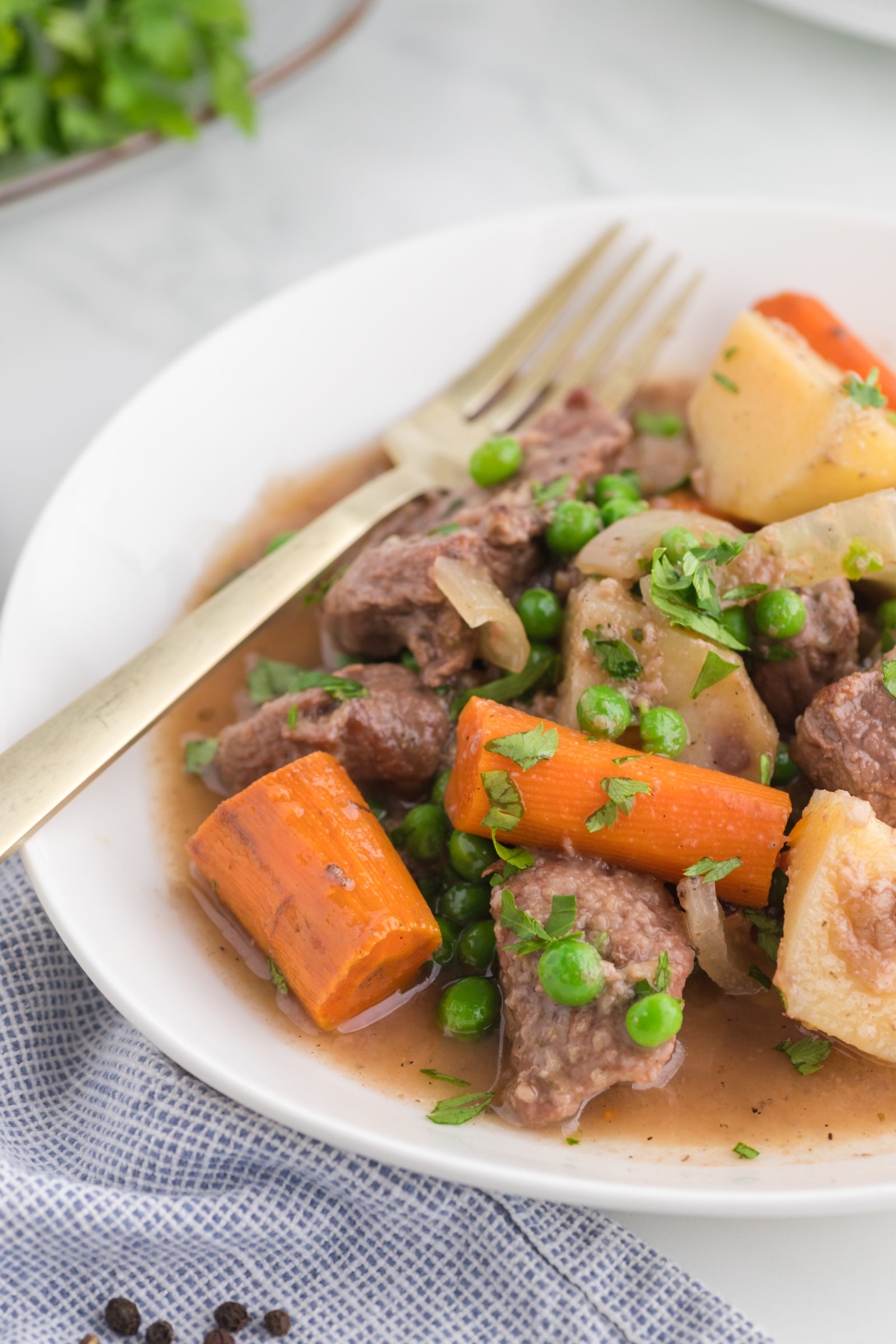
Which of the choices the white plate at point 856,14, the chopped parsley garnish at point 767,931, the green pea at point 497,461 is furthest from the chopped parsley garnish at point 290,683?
the white plate at point 856,14

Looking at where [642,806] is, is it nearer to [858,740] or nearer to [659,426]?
[858,740]

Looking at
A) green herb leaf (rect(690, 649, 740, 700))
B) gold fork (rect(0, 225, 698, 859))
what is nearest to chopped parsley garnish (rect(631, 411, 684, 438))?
gold fork (rect(0, 225, 698, 859))

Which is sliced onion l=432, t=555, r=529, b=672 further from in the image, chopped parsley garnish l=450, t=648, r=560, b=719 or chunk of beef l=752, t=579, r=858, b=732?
chunk of beef l=752, t=579, r=858, b=732

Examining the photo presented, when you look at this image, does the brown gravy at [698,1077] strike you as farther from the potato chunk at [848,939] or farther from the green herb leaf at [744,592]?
the green herb leaf at [744,592]

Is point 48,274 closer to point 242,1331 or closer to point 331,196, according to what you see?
point 331,196

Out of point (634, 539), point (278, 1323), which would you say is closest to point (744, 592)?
point (634, 539)
